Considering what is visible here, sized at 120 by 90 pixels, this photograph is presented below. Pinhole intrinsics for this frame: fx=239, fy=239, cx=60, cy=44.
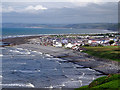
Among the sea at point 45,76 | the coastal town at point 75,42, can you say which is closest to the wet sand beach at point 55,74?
the sea at point 45,76

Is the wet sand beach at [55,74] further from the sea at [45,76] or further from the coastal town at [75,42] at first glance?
the coastal town at [75,42]

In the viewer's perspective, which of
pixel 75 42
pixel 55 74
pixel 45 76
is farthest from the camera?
pixel 75 42

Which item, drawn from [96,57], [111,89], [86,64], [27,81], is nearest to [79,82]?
[27,81]

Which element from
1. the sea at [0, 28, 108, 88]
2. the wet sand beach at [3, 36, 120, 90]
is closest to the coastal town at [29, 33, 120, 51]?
the wet sand beach at [3, 36, 120, 90]

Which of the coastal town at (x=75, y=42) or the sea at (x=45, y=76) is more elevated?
the sea at (x=45, y=76)

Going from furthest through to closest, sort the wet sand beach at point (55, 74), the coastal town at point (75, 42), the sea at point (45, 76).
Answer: the coastal town at point (75, 42), the wet sand beach at point (55, 74), the sea at point (45, 76)

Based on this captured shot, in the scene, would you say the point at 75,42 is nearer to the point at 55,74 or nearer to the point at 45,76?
the point at 55,74

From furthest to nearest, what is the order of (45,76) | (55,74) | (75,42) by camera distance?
(75,42) < (55,74) < (45,76)

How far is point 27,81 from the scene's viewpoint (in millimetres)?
28609

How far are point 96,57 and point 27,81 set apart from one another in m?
23.2

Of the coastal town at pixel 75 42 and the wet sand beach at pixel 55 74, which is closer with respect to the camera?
the wet sand beach at pixel 55 74

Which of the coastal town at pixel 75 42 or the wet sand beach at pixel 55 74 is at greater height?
the wet sand beach at pixel 55 74

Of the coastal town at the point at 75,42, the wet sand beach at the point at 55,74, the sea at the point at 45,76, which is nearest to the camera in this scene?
the sea at the point at 45,76

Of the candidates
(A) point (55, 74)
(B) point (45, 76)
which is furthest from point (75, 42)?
(B) point (45, 76)
